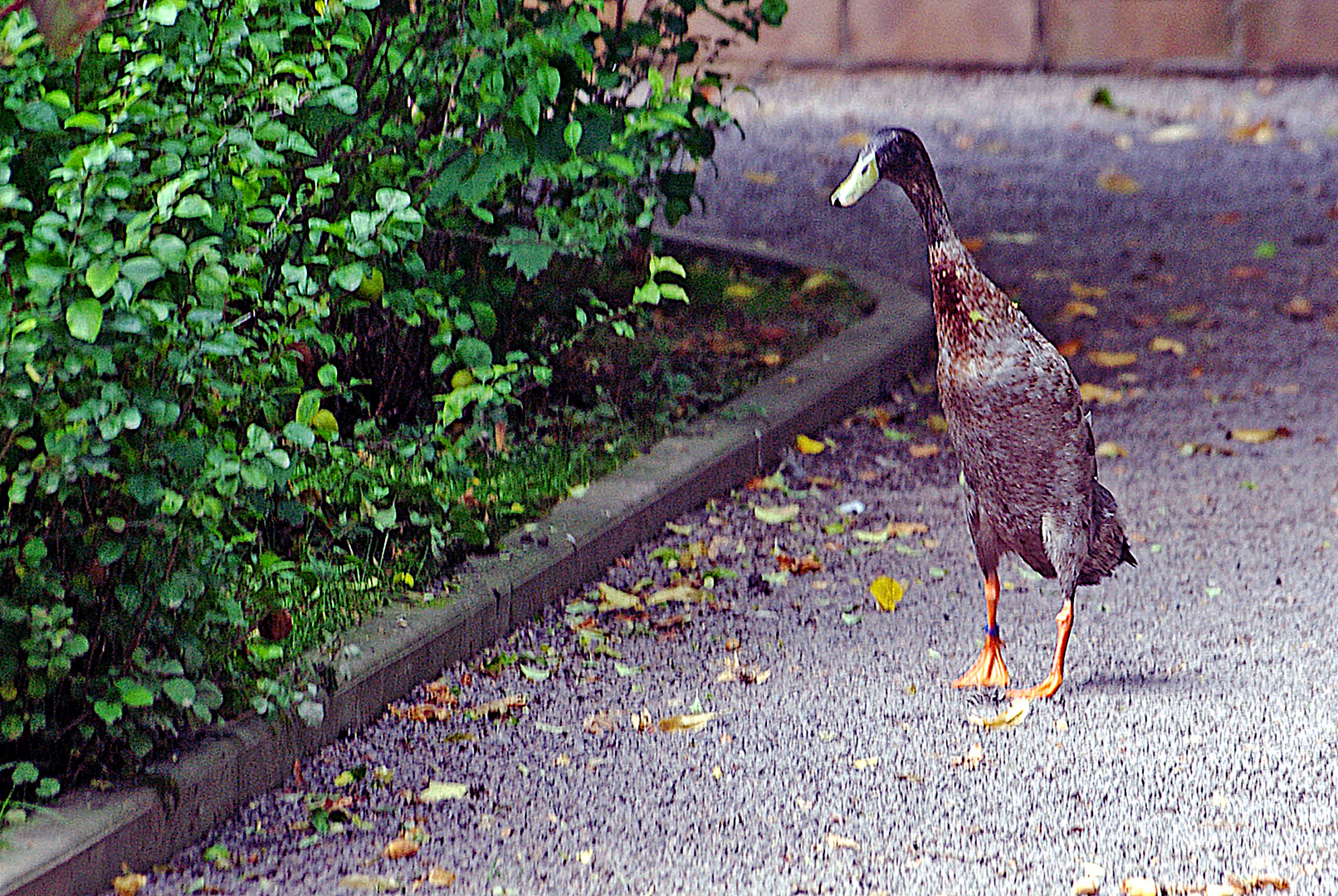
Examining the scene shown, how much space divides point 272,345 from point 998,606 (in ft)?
6.75

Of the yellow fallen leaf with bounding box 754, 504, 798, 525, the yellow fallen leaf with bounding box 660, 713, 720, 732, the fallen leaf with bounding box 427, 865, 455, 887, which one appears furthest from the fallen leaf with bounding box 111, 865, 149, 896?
the yellow fallen leaf with bounding box 754, 504, 798, 525

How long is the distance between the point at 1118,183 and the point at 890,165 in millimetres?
6712

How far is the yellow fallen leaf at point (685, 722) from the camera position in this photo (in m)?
3.74

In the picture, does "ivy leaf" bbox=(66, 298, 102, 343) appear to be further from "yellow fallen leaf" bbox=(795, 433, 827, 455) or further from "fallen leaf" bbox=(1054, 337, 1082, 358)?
"fallen leaf" bbox=(1054, 337, 1082, 358)

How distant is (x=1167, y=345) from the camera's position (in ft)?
23.4

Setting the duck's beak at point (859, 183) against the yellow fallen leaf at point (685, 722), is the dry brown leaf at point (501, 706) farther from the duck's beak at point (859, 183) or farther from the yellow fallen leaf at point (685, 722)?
the duck's beak at point (859, 183)

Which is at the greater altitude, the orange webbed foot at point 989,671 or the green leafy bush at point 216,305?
the green leafy bush at point 216,305

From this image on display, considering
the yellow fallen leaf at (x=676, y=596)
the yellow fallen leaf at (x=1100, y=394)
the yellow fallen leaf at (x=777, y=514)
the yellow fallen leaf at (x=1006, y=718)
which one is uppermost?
the yellow fallen leaf at (x=1006, y=718)

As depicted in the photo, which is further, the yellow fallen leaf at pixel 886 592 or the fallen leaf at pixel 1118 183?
the fallen leaf at pixel 1118 183

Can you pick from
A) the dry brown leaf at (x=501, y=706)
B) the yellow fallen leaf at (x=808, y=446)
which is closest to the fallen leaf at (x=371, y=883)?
the dry brown leaf at (x=501, y=706)

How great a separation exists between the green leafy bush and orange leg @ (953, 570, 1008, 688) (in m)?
1.23

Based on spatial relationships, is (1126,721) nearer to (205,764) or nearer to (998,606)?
(998,606)

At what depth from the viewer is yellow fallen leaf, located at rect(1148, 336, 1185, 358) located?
7047 millimetres

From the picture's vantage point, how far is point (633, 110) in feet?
16.3
